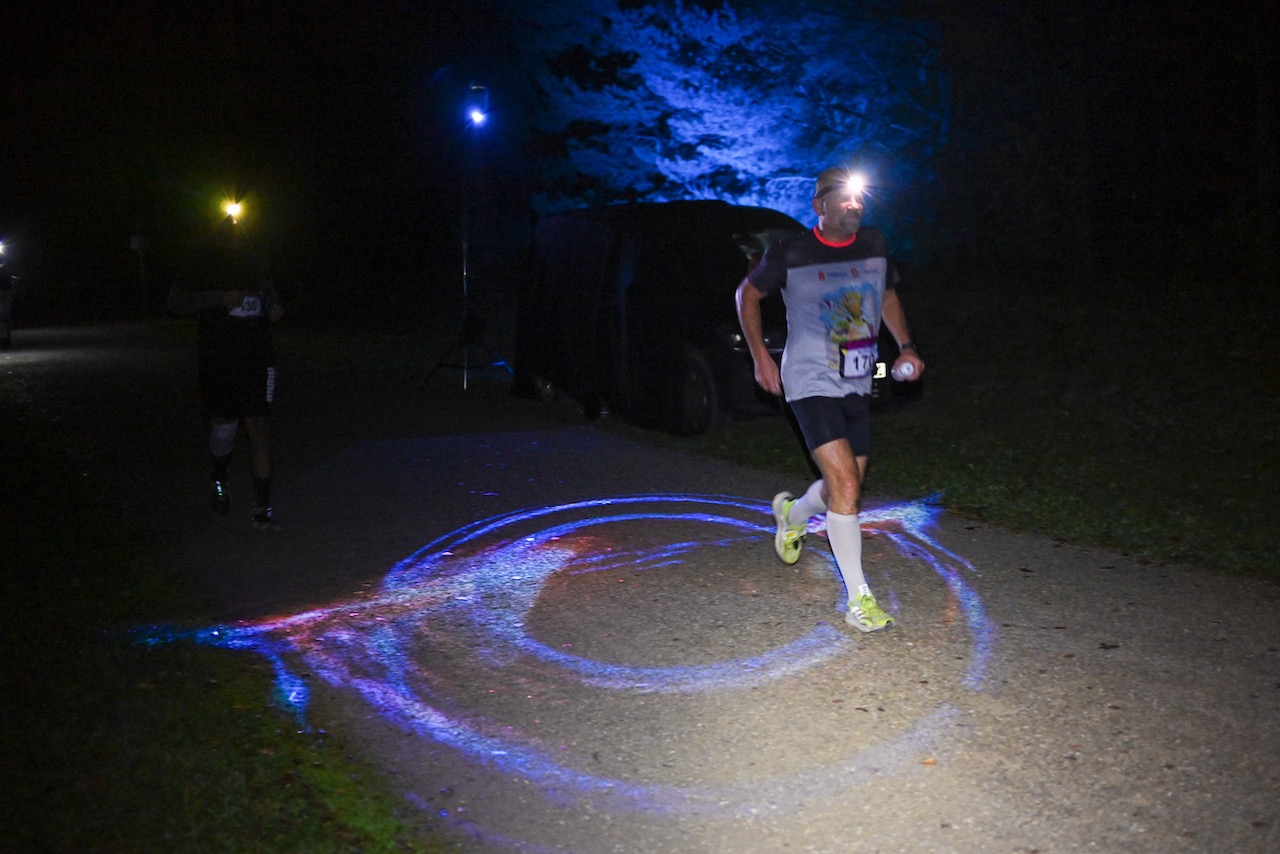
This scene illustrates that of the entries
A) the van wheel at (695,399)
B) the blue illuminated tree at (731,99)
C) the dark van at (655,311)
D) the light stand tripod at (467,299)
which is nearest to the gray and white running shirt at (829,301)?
the dark van at (655,311)

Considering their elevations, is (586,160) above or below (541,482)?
above

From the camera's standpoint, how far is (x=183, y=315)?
800cm

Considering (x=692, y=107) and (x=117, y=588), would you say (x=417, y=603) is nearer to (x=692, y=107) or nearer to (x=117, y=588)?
(x=117, y=588)

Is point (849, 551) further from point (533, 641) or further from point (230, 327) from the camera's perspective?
point (230, 327)

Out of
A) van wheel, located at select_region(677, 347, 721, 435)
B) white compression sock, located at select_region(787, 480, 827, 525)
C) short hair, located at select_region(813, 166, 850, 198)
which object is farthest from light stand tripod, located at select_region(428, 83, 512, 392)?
short hair, located at select_region(813, 166, 850, 198)

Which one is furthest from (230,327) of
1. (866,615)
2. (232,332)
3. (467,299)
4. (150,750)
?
(467,299)

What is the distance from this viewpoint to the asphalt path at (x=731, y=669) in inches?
155

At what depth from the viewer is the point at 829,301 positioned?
19.0 feet

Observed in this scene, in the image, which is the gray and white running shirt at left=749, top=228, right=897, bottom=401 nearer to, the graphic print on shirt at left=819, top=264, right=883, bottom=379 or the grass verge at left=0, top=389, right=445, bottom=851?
the graphic print on shirt at left=819, top=264, right=883, bottom=379

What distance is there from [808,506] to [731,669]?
150 cm

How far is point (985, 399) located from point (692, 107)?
261 inches

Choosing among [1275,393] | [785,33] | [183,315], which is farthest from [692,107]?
[183,315]

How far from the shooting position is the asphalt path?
3.94 m

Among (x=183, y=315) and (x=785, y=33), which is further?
(x=785, y=33)
